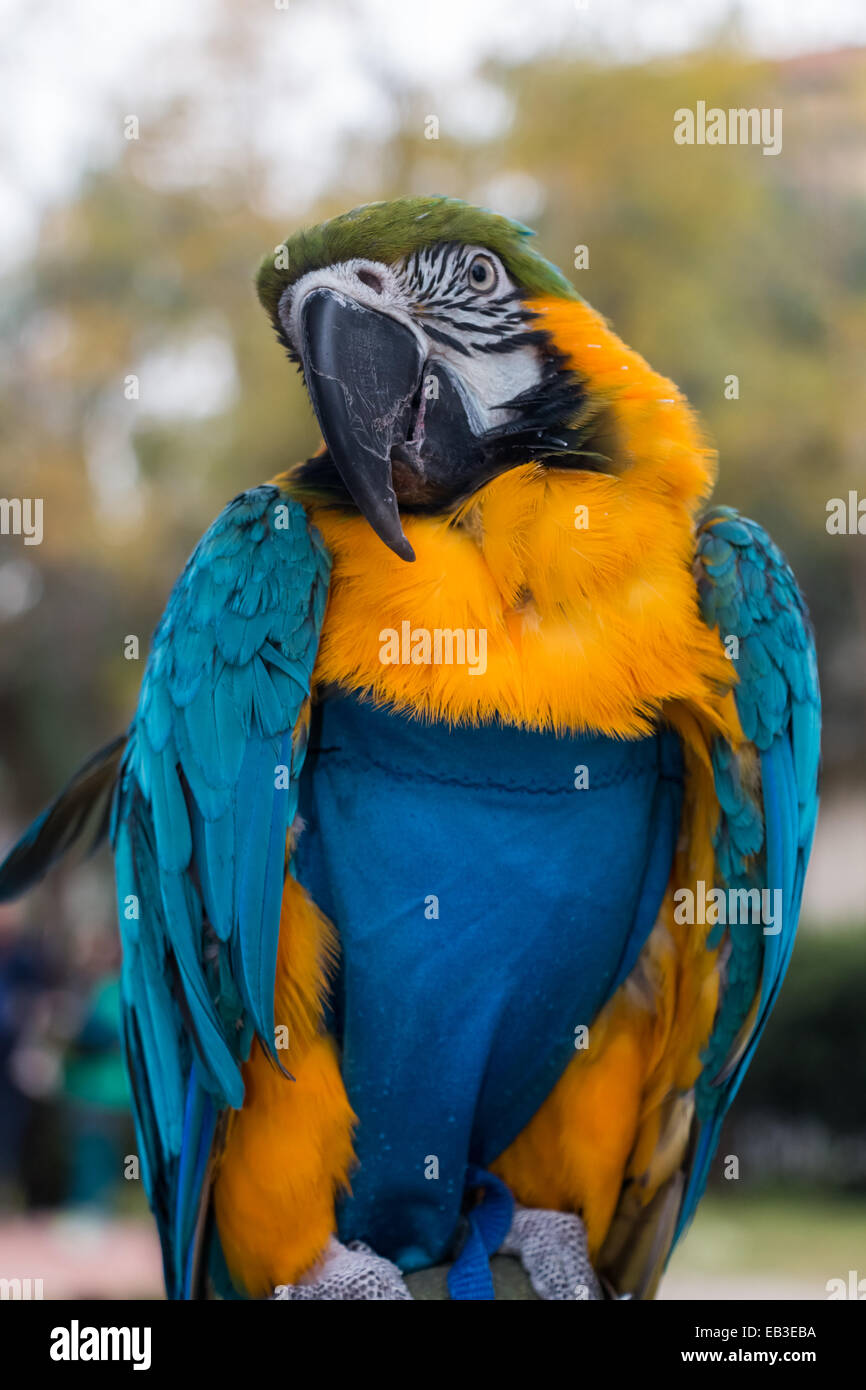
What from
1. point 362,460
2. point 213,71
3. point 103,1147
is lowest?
point 103,1147

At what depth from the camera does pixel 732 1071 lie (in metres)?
1.48

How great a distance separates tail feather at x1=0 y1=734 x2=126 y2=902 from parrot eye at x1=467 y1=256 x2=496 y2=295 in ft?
2.50

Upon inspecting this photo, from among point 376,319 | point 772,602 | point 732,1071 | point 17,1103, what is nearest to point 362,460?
point 376,319

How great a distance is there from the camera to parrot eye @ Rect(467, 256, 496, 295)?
1.34 m

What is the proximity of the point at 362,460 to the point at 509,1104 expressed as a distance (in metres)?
0.79

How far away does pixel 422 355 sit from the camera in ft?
4.29

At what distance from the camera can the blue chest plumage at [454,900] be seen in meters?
1.32

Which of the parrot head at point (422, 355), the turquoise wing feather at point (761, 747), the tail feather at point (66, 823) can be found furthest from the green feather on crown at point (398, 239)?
the tail feather at point (66, 823)

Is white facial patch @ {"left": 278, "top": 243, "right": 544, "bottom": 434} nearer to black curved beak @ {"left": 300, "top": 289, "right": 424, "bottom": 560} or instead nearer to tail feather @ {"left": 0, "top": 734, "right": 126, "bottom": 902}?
black curved beak @ {"left": 300, "top": 289, "right": 424, "bottom": 560}

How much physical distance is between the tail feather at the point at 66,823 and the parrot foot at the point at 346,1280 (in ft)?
2.04

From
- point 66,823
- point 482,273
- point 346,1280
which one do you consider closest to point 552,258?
point 482,273

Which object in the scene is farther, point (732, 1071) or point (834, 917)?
point (834, 917)
